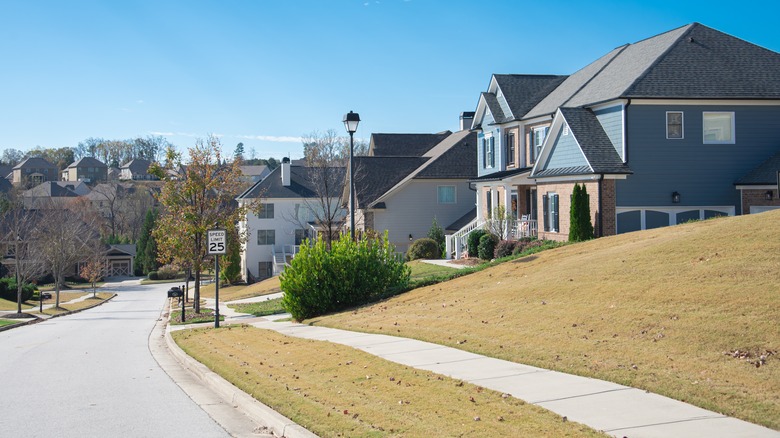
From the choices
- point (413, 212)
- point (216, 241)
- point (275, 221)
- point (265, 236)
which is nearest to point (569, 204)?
point (216, 241)

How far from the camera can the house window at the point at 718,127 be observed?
28.9 meters

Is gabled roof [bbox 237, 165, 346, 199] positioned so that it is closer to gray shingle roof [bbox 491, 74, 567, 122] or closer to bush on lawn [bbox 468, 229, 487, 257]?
gray shingle roof [bbox 491, 74, 567, 122]

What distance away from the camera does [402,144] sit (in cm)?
6256

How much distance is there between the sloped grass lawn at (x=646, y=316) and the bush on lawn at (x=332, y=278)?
119cm

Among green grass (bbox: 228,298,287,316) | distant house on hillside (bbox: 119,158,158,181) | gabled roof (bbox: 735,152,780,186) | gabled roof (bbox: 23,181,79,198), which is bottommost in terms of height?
green grass (bbox: 228,298,287,316)

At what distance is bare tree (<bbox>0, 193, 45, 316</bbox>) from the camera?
153 ft

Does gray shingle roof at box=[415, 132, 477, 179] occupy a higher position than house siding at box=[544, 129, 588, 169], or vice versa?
gray shingle roof at box=[415, 132, 477, 179]

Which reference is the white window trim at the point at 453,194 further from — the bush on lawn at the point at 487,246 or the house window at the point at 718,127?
the house window at the point at 718,127

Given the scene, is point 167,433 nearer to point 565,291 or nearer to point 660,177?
point 565,291

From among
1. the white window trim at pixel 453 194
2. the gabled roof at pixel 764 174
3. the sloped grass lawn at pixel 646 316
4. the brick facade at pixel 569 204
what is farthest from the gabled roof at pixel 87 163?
the gabled roof at pixel 764 174

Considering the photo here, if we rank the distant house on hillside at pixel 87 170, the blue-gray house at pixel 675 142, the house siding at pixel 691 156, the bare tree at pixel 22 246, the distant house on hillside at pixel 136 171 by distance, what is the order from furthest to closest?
the distant house on hillside at pixel 87 170, the distant house on hillside at pixel 136 171, the bare tree at pixel 22 246, the house siding at pixel 691 156, the blue-gray house at pixel 675 142

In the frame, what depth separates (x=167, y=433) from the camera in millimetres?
9531

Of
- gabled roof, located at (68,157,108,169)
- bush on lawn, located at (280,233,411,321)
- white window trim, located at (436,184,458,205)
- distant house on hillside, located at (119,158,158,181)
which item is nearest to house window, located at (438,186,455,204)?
white window trim, located at (436,184,458,205)

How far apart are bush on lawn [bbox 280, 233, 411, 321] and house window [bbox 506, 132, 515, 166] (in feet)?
56.8
